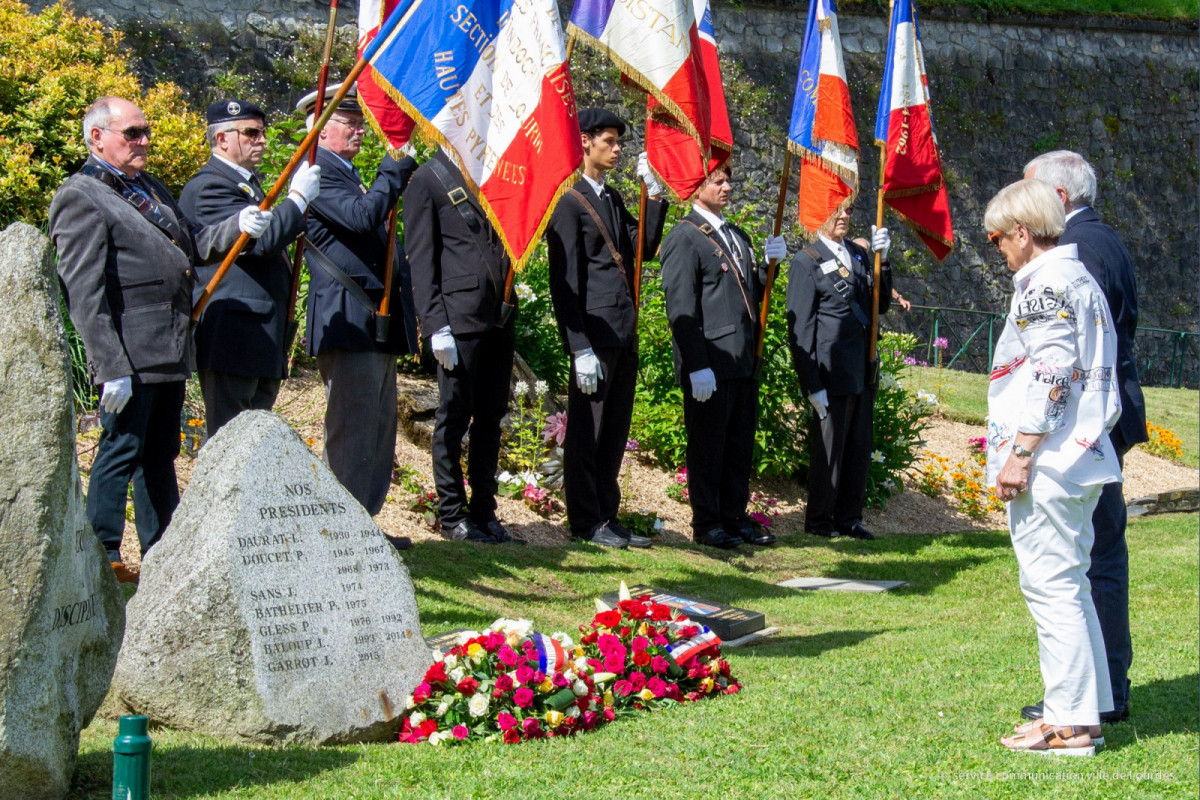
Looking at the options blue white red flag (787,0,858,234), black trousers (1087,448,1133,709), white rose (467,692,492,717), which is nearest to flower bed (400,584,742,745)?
white rose (467,692,492,717)

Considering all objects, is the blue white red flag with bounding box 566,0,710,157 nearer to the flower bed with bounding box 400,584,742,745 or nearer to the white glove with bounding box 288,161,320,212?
the white glove with bounding box 288,161,320,212

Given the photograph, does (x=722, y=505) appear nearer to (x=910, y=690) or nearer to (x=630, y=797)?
(x=910, y=690)

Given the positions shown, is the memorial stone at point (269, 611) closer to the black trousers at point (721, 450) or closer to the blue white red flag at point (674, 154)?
the blue white red flag at point (674, 154)

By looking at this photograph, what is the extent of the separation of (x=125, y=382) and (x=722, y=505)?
4.33m

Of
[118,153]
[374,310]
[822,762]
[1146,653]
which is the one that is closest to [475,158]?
[374,310]

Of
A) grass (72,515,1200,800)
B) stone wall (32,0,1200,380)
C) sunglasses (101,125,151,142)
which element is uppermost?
stone wall (32,0,1200,380)

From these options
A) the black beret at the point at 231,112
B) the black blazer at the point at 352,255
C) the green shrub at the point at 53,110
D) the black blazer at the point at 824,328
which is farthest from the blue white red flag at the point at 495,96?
the green shrub at the point at 53,110

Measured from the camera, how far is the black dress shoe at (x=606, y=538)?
756 centimetres

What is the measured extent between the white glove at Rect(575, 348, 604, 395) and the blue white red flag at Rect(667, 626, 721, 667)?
2688 millimetres

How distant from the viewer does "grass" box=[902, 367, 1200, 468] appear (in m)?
13.6

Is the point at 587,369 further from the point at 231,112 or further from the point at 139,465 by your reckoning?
the point at 139,465

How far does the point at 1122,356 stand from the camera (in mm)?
4641

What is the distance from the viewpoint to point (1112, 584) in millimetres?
4406

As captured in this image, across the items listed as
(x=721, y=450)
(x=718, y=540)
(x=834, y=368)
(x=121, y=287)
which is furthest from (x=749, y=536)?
(x=121, y=287)
